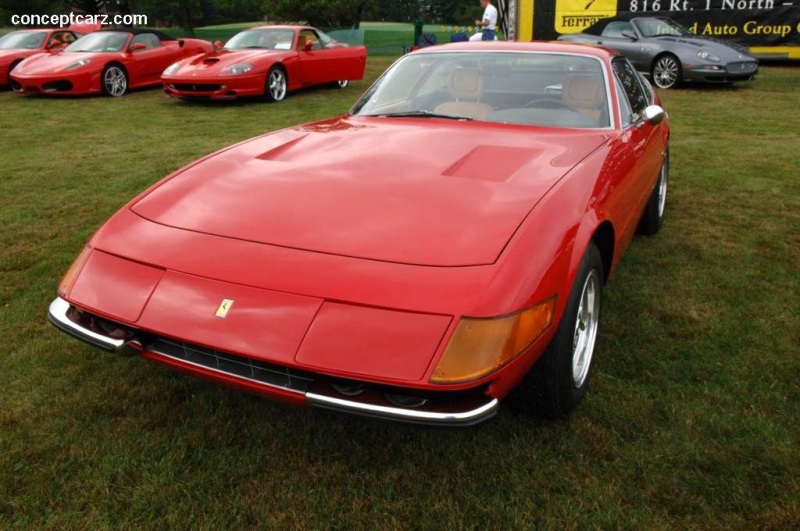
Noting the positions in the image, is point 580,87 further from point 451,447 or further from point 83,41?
point 83,41

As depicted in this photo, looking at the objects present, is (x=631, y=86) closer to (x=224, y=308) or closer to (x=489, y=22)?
(x=224, y=308)

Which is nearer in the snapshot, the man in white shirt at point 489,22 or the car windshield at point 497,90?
the car windshield at point 497,90

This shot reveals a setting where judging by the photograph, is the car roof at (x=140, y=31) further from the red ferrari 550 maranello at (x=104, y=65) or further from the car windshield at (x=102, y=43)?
the car windshield at (x=102, y=43)

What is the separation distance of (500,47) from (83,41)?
10.4 meters

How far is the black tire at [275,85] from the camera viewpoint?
9.92 m

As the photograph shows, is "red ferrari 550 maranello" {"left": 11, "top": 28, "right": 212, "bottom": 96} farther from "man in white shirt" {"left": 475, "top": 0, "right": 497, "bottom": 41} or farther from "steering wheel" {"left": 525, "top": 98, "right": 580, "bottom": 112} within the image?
"steering wheel" {"left": 525, "top": 98, "right": 580, "bottom": 112}

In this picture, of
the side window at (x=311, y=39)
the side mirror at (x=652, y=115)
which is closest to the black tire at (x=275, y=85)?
the side window at (x=311, y=39)

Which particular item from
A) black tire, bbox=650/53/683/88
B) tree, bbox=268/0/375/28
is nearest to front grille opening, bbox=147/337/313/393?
black tire, bbox=650/53/683/88

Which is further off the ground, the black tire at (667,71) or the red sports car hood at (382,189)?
the black tire at (667,71)

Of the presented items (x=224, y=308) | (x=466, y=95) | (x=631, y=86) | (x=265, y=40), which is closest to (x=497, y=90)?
(x=466, y=95)

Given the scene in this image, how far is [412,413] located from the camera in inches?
65.8

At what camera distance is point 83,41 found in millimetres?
11305

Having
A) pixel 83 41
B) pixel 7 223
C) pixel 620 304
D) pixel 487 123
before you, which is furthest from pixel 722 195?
pixel 83 41

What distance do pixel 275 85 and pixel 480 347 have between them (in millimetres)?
9283
